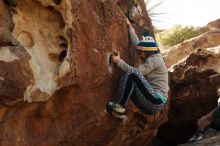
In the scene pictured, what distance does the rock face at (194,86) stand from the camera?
1134cm

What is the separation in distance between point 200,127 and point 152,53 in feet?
8.79

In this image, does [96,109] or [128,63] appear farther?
[128,63]

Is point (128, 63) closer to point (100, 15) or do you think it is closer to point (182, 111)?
point (100, 15)

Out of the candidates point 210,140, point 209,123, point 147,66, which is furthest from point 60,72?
point 209,123

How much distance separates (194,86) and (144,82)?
169 inches

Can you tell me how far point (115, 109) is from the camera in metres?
7.62

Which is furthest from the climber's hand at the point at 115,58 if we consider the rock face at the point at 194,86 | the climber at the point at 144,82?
the rock face at the point at 194,86

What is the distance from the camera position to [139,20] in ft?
31.2

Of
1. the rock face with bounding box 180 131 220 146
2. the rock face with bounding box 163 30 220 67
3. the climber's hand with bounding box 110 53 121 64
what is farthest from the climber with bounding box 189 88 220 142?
the rock face with bounding box 163 30 220 67

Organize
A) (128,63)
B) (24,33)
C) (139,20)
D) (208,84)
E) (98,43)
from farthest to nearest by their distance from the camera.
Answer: (208,84)
(139,20)
(128,63)
(98,43)
(24,33)

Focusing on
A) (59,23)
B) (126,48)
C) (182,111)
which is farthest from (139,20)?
(182,111)

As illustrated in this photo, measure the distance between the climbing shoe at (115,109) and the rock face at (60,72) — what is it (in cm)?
21

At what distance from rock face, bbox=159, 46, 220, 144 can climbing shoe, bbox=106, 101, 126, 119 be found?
4254 millimetres

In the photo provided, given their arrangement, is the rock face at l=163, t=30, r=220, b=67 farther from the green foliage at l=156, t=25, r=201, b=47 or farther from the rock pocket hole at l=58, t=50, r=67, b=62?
the rock pocket hole at l=58, t=50, r=67, b=62
